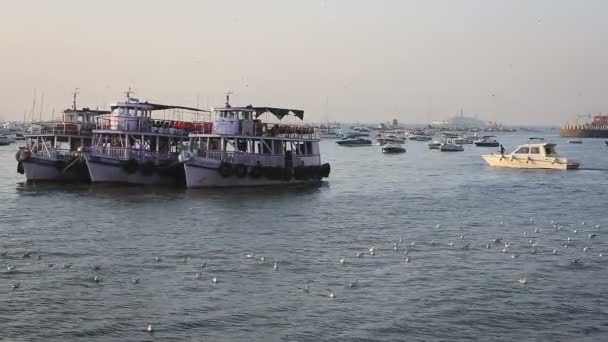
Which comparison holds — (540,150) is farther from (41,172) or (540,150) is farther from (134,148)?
(41,172)

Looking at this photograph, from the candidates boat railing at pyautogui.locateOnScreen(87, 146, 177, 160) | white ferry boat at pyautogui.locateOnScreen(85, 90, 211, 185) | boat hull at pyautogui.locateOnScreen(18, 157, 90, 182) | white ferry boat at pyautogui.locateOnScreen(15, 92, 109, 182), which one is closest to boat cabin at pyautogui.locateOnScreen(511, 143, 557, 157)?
white ferry boat at pyautogui.locateOnScreen(85, 90, 211, 185)

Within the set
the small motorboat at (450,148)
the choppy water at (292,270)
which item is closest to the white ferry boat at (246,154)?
the choppy water at (292,270)

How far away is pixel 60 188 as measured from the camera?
54812 mm

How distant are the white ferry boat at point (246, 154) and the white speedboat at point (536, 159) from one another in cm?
2858

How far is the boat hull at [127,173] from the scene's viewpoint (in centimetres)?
5481

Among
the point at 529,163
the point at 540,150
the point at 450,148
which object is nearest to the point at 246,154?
the point at 529,163

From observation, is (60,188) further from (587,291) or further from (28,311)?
(587,291)

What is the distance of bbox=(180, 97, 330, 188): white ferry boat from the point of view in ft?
178

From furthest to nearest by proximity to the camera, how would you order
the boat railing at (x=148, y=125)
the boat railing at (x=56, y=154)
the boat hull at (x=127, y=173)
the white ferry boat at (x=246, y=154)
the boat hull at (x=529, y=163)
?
the boat hull at (x=529, y=163), the boat railing at (x=56, y=154), the boat railing at (x=148, y=125), the boat hull at (x=127, y=173), the white ferry boat at (x=246, y=154)

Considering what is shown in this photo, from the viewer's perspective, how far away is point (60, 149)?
6147 cm

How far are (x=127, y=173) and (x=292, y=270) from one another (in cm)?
3084

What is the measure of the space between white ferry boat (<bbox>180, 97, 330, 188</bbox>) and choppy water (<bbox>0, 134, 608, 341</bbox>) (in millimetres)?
4044

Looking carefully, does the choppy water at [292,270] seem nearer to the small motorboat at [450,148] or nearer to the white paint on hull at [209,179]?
the white paint on hull at [209,179]

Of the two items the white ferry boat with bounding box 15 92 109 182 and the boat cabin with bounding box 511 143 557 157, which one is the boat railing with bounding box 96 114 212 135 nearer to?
the white ferry boat with bounding box 15 92 109 182
